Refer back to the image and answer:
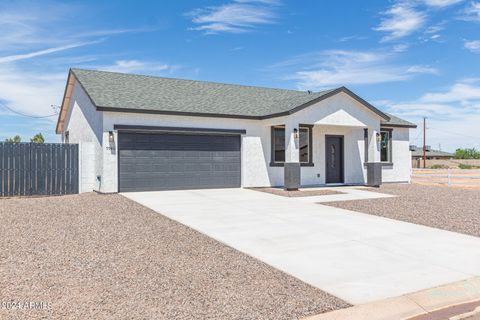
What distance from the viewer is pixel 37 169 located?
1471 centimetres

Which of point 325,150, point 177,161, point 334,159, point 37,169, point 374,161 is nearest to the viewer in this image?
point 37,169

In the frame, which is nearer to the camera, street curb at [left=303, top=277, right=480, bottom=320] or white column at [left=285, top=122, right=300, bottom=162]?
street curb at [left=303, top=277, right=480, bottom=320]

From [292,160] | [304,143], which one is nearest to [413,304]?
[292,160]

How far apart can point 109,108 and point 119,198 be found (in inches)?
140

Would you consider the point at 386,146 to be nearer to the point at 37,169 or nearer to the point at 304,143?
the point at 304,143

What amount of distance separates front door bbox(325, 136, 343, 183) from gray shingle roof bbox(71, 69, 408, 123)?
2.47m

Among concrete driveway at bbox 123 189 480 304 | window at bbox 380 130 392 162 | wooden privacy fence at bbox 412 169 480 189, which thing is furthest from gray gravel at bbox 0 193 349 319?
wooden privacy fence at bbox 412 169 480 189

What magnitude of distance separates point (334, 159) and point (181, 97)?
27.7ft

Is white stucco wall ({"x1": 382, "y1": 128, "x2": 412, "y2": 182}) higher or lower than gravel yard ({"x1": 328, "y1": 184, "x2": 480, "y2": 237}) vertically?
higher

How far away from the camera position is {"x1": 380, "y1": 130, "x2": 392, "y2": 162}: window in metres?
20.7

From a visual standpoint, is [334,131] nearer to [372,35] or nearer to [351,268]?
[372,35]

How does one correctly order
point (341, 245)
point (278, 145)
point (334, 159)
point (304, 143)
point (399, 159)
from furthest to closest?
point (399, 159) → point (334, 159) → point (304, 143) → point (278, 145) → point (341, 245)

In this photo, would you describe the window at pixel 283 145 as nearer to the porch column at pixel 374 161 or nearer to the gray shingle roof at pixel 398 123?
the porch column at pixel 374 161

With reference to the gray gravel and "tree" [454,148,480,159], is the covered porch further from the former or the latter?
"tree" [454,148,480,159]
